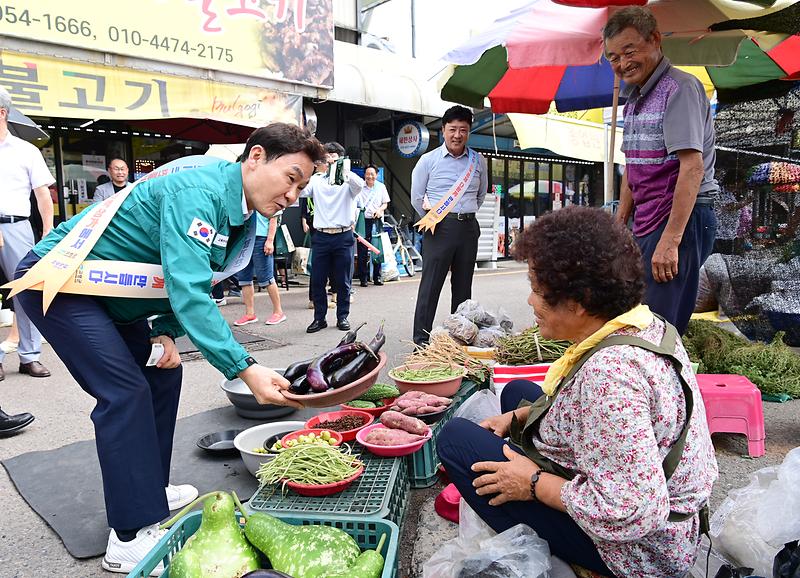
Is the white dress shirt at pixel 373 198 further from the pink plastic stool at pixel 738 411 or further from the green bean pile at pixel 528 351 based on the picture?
the pink plastic stool at pixel 738 411

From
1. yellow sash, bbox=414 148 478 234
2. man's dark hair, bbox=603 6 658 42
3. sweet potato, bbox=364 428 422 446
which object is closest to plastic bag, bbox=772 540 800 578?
sweet potato, bbox=364 428 422 446

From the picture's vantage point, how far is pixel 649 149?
10.4ft

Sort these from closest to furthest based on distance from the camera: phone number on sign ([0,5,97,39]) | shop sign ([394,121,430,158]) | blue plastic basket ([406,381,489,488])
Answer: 1. blue plastic basket ([406,381,489,488])
2. phone number on sign ([0,5,97,39])
3. shop sign ([394,121,430,158])

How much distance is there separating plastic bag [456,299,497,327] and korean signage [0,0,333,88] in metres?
5.53

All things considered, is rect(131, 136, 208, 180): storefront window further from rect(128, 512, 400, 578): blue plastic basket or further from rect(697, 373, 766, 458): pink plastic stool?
rect(697, 373, 766, 458): pink plastic stool

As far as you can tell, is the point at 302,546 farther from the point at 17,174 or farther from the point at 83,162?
the point at 83,162

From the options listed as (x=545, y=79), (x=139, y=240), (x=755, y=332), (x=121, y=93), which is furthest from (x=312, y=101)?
(x=139, y=240)

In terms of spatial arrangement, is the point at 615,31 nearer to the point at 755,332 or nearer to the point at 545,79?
the point at 545,79

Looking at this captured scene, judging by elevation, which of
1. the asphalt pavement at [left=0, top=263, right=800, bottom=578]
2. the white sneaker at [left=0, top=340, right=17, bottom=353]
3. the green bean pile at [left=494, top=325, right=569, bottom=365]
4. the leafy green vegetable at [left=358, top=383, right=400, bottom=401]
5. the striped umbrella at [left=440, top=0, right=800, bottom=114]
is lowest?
the asphalt pavement at [left=0, top=263, right=800, bottom=578]

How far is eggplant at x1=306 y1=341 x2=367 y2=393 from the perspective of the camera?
2.24m

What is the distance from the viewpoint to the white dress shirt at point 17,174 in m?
4.57

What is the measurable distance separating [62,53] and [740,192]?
778cm

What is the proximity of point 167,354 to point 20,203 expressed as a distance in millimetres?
3347

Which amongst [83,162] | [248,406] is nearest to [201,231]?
[248,406]
